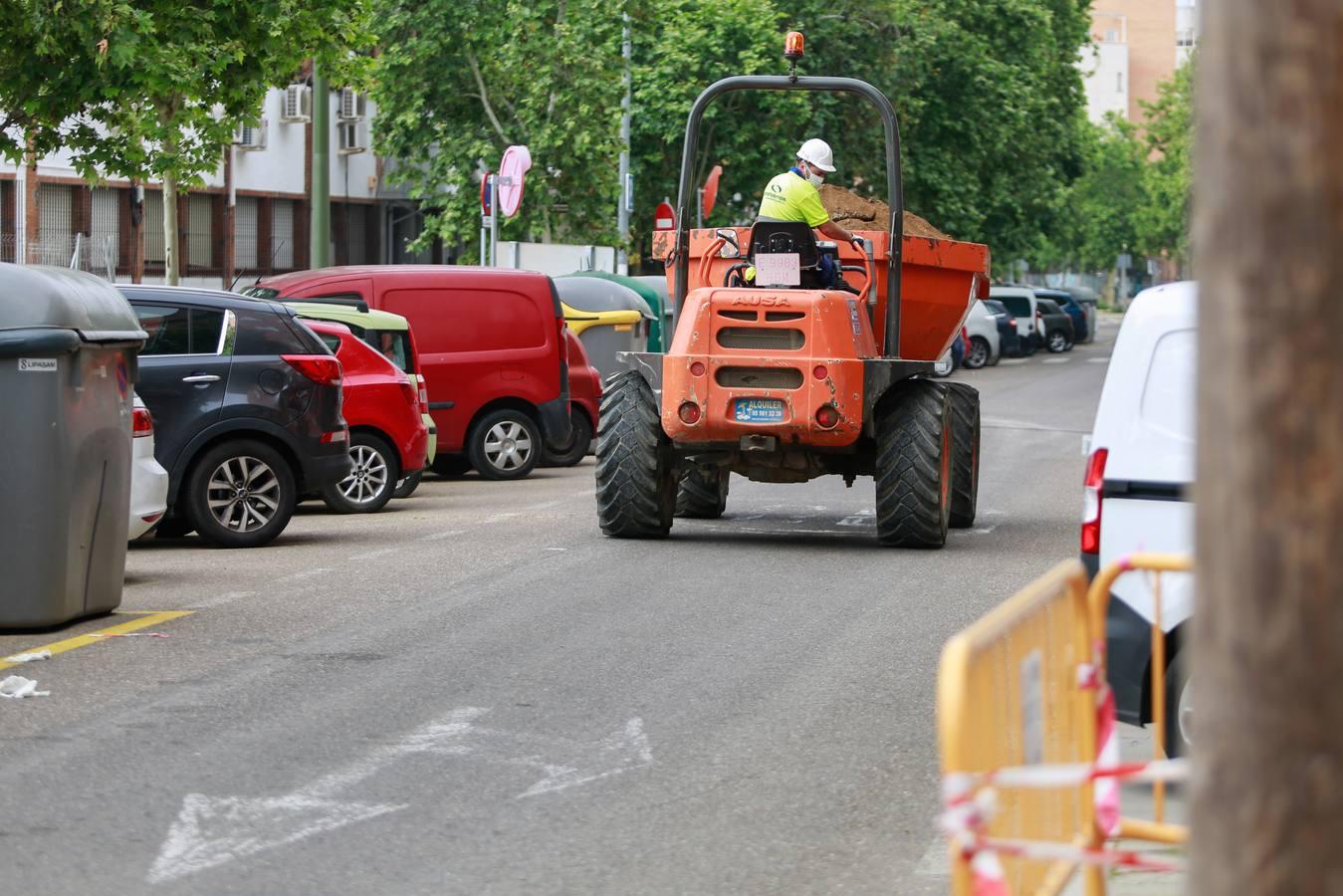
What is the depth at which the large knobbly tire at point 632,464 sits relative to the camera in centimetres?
1390

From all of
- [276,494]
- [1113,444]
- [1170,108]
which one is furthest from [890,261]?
[1170,108]

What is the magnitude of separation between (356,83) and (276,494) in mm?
8693

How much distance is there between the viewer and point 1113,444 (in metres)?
6.96

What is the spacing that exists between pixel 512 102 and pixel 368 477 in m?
22.6

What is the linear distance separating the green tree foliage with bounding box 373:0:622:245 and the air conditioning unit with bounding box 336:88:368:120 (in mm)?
5601

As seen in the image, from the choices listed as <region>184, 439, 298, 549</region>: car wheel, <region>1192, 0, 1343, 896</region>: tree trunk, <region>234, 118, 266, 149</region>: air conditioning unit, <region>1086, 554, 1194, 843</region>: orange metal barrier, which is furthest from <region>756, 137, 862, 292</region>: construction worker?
<region>234, 118, 266, 149</region>: air conditioning unit

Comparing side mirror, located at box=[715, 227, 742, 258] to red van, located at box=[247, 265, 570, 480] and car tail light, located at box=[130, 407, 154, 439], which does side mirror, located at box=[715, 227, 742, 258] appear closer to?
car tail light, located at box=[130, 407, 154, 439]

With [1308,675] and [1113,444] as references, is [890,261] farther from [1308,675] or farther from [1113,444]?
[1308,675]

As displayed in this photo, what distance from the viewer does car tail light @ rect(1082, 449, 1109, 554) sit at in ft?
22.9

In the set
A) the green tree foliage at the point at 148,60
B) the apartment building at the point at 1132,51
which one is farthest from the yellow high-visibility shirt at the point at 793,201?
the apartment building at the point at 1132,51

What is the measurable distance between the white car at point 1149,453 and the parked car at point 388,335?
10.9m

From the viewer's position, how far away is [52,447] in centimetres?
993

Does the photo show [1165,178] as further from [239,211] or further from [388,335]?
[388,335]

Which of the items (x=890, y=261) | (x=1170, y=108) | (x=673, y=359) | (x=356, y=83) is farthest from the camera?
(x=1170, y=108)
